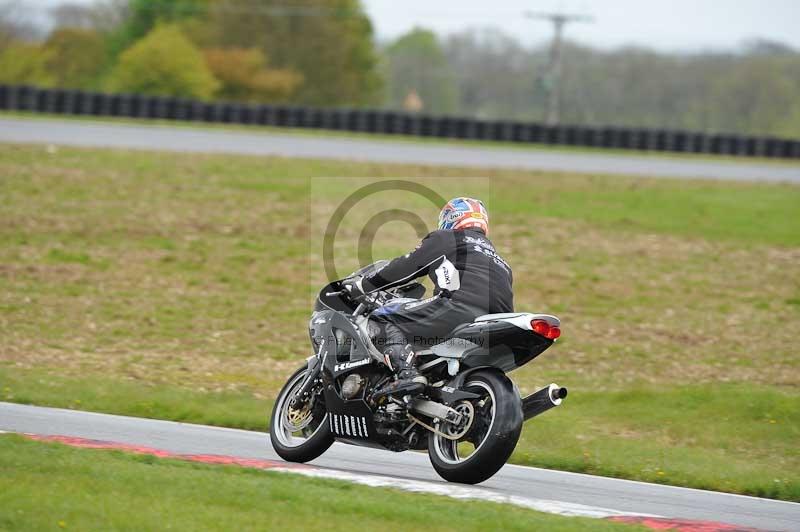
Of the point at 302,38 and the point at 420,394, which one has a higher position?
the point at 302,38

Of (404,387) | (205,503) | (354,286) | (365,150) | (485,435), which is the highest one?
(354,286)

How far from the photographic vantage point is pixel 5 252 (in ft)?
62.6

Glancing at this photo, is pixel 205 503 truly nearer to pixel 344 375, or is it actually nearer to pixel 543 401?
pixel 344 375

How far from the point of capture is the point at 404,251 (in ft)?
69.5

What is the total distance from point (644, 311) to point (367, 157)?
43.4 feet

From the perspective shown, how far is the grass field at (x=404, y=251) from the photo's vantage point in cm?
1168

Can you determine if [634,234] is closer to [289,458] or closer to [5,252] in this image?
[5,252]

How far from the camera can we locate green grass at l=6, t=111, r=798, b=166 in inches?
1426

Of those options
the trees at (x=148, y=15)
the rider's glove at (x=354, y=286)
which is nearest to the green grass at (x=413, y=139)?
the rider's glove at (x=354, y=286)

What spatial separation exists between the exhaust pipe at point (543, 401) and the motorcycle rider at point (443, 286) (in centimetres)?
70

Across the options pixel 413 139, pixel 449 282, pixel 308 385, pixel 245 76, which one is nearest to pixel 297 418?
pixel 308 385

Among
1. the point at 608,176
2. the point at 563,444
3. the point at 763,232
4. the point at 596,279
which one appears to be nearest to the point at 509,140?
the point at 608,176

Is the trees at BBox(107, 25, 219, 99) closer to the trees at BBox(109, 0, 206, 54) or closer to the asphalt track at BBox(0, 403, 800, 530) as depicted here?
the trees at BBox(109, 0, 206, 54)

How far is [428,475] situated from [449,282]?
1.54 meters
